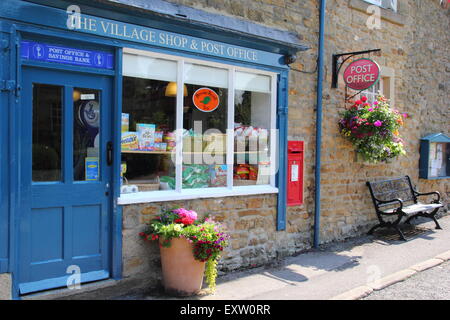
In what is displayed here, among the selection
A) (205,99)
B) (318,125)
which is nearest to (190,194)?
(205,99)

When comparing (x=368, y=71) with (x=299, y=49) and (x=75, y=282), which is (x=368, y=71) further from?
(x=75, y=282)

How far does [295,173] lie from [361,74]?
1.97 metres

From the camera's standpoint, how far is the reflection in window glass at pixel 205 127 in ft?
18.1

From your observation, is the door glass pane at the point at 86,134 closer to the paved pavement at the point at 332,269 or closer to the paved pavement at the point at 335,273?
the paved pavement at the point at 335,273

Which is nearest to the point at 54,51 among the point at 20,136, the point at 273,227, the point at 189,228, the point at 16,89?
the point at 16,89

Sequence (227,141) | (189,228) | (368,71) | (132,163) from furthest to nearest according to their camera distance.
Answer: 1. (368,71)
2. (227,141)
3. (132,163)
4. (189,228)

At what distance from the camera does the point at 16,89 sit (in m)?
3.97

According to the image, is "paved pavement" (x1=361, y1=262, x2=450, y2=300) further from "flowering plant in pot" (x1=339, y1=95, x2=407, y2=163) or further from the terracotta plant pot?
"flowering plant in pot" (x1=339, y1=95, x2=407, y2=163)

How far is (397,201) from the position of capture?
7.96m

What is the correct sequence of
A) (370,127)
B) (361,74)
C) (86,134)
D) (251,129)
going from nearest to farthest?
(86,134)
(251,129)
(361,74)
(370,127)

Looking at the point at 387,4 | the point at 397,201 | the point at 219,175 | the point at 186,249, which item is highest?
the point at 387,4

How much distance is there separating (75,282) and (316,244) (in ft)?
13.0

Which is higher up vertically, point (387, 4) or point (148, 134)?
Result: point (387, 4)

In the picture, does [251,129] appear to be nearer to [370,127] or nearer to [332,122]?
[332,122]
